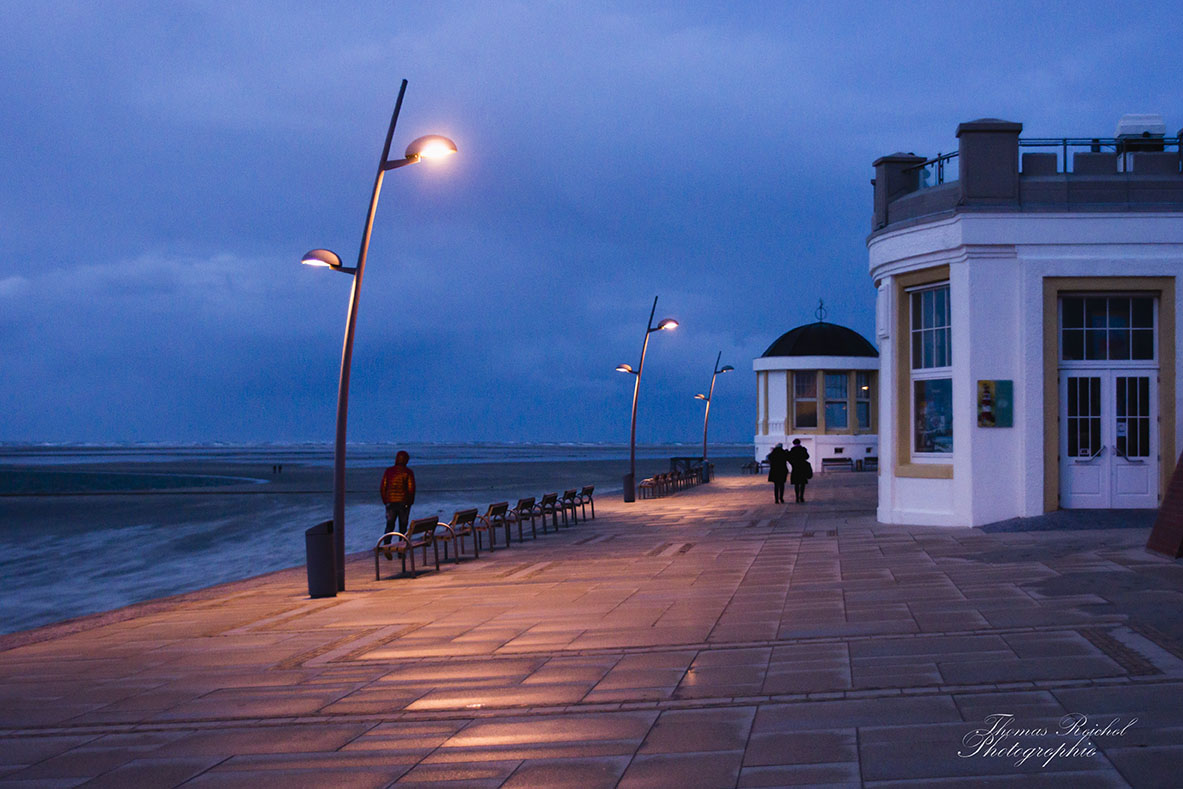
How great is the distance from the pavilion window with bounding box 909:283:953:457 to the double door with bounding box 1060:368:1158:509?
5.47ft

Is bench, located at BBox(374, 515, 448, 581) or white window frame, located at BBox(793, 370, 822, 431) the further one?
white window frame, located at BBox(793, 370, 822, 431)

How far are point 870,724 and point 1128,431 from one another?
11.9 m

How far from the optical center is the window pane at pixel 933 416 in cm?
1602

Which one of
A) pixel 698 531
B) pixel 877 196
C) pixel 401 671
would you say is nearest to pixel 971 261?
pixel 877 196

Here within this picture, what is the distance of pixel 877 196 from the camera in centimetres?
1745

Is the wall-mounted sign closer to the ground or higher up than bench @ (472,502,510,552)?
higher up

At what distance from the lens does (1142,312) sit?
1545 centimetres

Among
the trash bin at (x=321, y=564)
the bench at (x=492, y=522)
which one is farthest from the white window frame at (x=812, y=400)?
the trash bin at (x=321, y=564)

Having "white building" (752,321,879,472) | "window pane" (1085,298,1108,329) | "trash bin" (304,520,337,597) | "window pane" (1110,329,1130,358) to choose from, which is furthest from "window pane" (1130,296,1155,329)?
"white building" (752,321,879,472)

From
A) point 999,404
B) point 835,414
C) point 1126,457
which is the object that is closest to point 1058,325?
point 999,404

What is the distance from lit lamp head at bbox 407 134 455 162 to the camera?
38.8ft

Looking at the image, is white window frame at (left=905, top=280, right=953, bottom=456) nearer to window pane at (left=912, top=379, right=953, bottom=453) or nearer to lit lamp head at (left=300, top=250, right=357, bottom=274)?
window pane at (left=912, top=379, right=953, bottom=453)

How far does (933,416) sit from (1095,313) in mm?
2848

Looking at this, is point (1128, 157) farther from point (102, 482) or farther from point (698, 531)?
point (102, 482)
